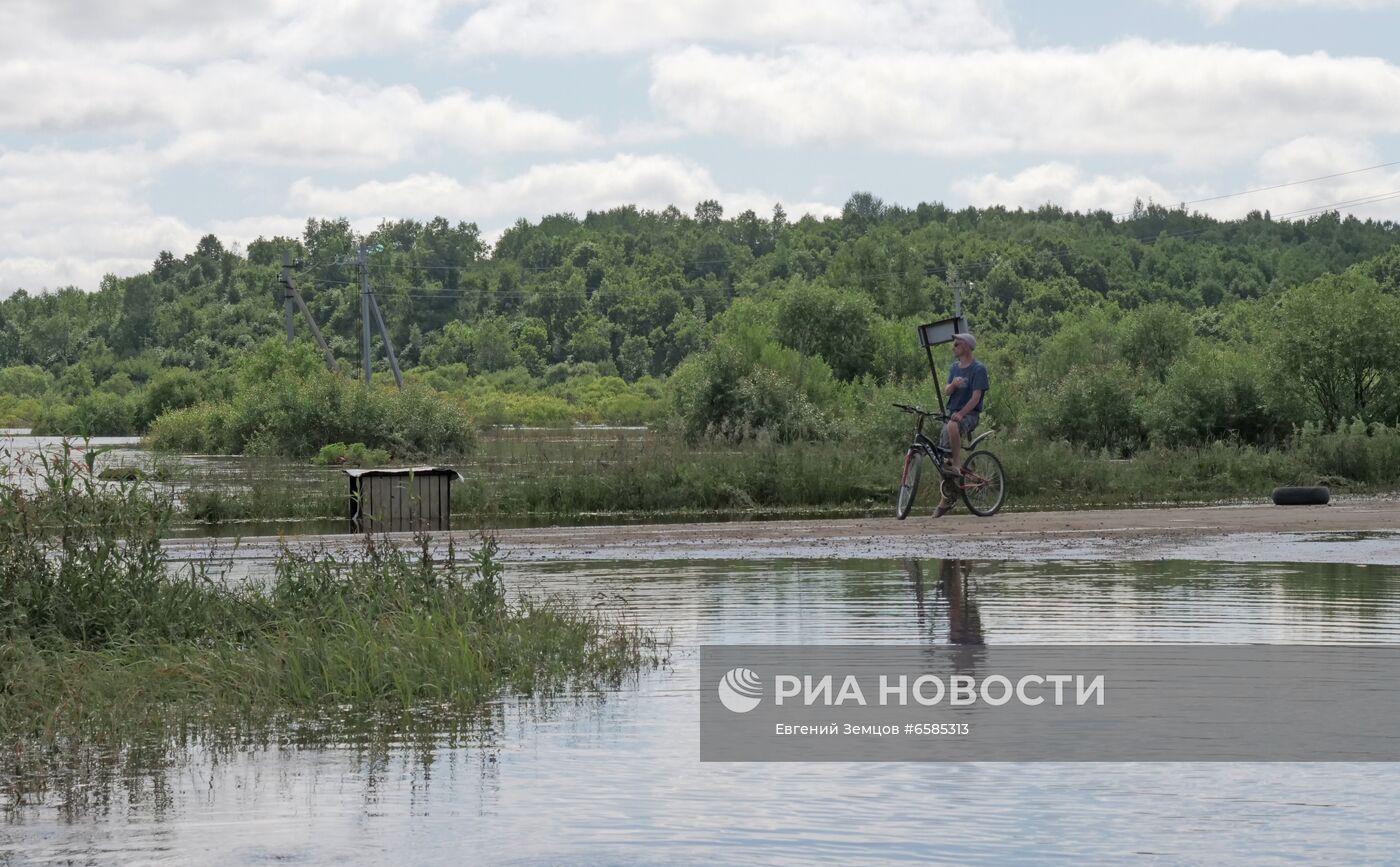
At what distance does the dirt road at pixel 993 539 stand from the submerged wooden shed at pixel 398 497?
0.75 m

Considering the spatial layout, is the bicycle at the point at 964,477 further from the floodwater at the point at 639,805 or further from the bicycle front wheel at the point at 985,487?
the floodwater at the point at 639,805

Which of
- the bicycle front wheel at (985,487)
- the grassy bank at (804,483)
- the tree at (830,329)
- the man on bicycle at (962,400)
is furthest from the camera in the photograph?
the tree at (830,329)

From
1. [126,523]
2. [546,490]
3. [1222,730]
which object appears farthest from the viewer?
[546,490]

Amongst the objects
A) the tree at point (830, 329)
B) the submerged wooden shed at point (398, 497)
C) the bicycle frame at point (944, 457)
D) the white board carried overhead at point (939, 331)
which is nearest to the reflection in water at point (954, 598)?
the bicycle frame at point (944, 457)

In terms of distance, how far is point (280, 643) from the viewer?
36.4 ft

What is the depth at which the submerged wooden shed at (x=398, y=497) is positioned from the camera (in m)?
22.2

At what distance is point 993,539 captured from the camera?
20.0 meters

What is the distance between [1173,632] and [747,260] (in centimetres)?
17007

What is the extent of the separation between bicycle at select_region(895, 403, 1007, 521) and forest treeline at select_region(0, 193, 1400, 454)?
706 inches

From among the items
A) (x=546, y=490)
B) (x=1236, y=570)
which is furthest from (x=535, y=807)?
(x=546, y=490)

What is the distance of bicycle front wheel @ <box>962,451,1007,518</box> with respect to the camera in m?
22.1

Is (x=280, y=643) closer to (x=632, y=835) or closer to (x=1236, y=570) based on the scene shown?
(x=632, y=835)

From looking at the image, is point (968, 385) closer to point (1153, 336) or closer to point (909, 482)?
point (909, 482)

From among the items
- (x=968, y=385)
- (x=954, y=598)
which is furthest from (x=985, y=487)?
(x=954, y=598)
